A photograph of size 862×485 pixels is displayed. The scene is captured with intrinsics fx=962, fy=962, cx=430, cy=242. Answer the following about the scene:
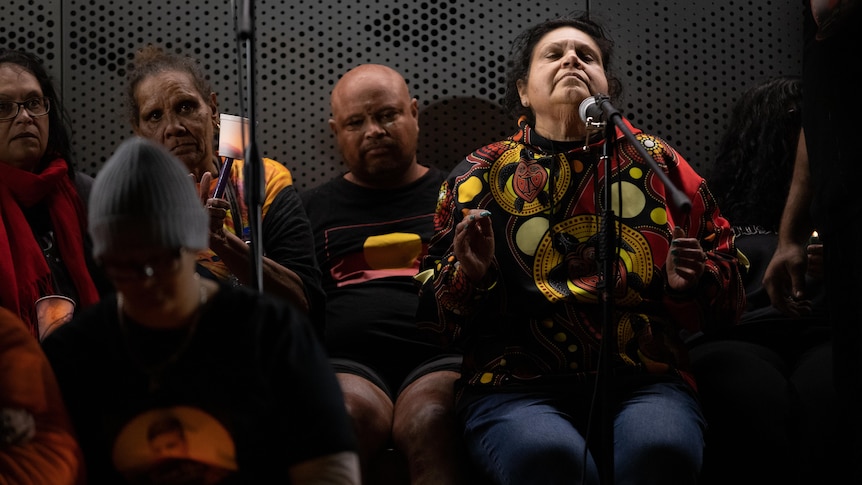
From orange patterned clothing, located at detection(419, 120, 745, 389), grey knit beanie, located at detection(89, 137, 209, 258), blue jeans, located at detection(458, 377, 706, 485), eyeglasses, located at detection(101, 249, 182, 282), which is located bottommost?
blue jeans, located at detection(458, 377, 706, 485)

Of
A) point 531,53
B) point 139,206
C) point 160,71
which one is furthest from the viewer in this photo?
point 160,71

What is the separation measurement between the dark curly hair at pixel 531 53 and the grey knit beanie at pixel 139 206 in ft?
5.48

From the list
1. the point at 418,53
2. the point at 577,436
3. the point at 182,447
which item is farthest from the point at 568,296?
the point at 418,53

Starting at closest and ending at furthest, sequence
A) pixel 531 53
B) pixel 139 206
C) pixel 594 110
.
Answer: pixel 139 206 < pixel 594 110 < pixel 531 53

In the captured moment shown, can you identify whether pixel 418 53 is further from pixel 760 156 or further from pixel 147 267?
pixel 147 267

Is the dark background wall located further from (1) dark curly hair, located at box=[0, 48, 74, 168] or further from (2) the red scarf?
(2) the red scarf

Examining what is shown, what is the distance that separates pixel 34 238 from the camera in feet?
6.87

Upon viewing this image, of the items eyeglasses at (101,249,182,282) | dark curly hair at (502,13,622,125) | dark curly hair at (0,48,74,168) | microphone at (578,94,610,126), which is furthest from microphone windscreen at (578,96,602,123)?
dark curly hair at (0,48,74,168)

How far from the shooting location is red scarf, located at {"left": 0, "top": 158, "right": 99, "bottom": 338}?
1885 millimetres

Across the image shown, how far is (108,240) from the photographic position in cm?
97

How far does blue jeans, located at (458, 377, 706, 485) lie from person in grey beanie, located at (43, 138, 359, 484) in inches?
36.3

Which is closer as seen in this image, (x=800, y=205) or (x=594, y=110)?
(x=594, y=110)

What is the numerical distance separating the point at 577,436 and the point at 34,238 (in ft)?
4.04

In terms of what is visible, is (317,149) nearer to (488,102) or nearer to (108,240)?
(488,102)
